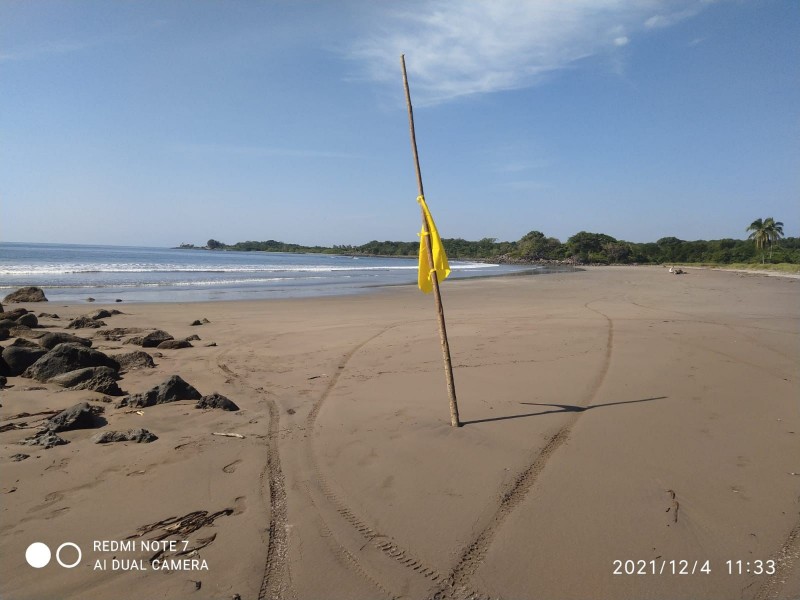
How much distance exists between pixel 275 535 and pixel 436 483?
1472mm

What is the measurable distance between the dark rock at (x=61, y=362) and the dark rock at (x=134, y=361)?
0.67 m

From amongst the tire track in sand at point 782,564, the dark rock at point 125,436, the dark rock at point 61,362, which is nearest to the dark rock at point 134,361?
the dark rock at point 61,362

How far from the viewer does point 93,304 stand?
64.6 ft

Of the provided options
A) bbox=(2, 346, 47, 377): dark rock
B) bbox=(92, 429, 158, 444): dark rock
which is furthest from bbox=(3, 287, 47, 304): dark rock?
bbox=(92, 429, 158, 444): dark rock

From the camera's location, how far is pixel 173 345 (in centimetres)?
1023

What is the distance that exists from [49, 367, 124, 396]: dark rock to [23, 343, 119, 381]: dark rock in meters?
0.20

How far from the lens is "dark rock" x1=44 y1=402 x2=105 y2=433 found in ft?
16.9

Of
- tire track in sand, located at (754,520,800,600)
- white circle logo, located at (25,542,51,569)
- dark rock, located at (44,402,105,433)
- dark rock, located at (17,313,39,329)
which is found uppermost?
dark rock, located at (17,313,39,329)

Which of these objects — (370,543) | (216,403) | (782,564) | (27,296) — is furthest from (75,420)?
(27,296)

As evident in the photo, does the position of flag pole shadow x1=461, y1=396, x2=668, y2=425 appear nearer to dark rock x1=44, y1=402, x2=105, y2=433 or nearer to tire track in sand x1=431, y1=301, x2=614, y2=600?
tire track in sand x1=431, y1=301, x2=614, y2=600

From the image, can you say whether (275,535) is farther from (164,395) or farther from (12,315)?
(12,315)

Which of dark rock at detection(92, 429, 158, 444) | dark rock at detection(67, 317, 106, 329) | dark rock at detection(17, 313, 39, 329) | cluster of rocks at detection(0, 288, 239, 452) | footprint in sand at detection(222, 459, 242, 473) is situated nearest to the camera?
footprint in sand at detection(222, 459, 242, 473)

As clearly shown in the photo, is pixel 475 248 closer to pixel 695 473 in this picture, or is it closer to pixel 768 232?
pixel 768 232

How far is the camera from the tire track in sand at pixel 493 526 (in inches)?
113
